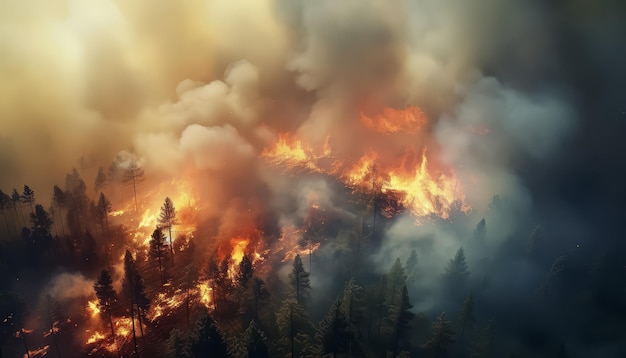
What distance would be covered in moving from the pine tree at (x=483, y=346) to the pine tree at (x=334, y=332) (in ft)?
70.3

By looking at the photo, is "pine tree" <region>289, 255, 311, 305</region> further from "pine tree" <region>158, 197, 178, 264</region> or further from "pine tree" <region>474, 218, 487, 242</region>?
"pine tree" <region>474, 218, 487, 242</region>

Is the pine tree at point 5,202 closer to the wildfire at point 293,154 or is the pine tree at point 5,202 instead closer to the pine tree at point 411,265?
the wildfire at point 293,154

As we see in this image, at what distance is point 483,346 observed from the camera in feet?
193

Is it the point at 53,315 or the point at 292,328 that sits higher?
the point at 53,315

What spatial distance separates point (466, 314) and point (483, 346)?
15.9ft

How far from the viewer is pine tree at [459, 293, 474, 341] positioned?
6056cm

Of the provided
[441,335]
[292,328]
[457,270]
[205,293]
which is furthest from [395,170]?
[292,328]

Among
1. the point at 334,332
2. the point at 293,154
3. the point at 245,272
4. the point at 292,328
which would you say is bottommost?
the point at 334,332

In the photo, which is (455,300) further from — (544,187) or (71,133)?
(71,133)

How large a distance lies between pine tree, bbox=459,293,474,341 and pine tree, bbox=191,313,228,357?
35.8 meters

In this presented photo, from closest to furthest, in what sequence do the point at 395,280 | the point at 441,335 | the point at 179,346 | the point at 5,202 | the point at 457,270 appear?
the point at 179,346, the point at 441,335, the point at 395,280, the point at 457,270, the point at 5,202

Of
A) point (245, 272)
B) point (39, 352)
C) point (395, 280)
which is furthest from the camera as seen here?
point (245, 272)

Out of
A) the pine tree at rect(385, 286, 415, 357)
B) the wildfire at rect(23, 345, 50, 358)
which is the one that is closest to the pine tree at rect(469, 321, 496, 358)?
the pine tree at rect(385, 286, 415, 357)

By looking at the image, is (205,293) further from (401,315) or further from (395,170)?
(395,170)
